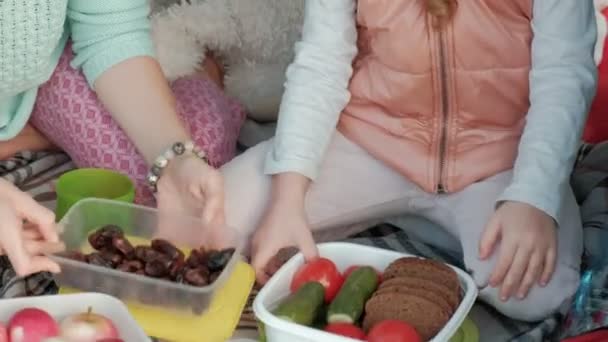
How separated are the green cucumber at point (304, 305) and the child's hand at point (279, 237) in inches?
3.2

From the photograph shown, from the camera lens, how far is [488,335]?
1.05 metres

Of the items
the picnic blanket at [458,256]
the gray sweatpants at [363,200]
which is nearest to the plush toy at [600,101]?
the picnic blanket at [458,256]

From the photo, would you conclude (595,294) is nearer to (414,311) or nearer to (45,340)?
(414,311)

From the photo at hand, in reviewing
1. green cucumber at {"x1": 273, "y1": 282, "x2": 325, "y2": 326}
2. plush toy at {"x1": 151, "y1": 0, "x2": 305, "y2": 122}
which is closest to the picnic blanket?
green cucumber at {"x1": 273, "y1": 282, "x2": 325, "y2": 326}

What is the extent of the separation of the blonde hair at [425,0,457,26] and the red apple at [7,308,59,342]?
0.52 m

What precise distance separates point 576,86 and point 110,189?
55cm

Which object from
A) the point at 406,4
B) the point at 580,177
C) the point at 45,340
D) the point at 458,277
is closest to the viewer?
the point at 45,340

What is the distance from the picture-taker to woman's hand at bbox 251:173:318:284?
1.06 meters

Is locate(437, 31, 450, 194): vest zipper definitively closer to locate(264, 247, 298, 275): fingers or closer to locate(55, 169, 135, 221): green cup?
locate(264, 247, 298, 275): fingers

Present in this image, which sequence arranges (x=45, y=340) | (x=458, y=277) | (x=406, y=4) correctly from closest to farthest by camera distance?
(x=45, y=340)
(x=458, y=277)
(x=406, y=4)

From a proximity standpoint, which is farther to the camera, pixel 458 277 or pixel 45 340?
pixel 458 277

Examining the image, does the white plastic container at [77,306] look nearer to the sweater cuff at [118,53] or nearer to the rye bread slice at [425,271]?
the rye bread slice at [425,271]

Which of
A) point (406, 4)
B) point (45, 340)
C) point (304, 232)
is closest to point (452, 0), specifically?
point (406, 4)

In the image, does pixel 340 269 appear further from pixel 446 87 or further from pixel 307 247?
pixel 446 87
